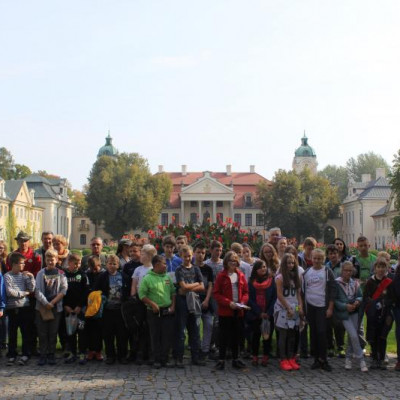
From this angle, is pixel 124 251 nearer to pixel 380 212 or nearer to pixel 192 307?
pixel 192 307

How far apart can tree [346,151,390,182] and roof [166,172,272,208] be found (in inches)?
601

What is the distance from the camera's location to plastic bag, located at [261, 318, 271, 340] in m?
8.62

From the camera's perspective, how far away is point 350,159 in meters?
95.1

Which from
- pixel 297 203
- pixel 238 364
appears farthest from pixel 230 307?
pixel 297 203

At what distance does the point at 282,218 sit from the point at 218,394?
60.5m

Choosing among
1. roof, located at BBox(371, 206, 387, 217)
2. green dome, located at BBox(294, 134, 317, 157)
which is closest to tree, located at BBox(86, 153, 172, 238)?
roof, located at BBox(371, 206, 387, 217)

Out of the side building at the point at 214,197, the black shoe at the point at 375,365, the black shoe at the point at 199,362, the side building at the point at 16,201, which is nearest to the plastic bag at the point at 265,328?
the black shoe at the point at 199,362

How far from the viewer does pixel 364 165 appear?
9256 centimetres

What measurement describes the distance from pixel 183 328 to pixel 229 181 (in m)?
78.3

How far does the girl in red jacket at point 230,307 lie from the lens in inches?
333

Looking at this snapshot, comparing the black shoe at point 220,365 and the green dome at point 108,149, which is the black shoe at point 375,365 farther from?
the green dome at point 108,149

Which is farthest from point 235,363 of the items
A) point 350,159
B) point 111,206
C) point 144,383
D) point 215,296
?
point 350,159

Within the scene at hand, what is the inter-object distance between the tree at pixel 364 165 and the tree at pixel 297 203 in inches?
912

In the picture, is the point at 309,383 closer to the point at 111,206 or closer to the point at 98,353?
the point at 98,353
